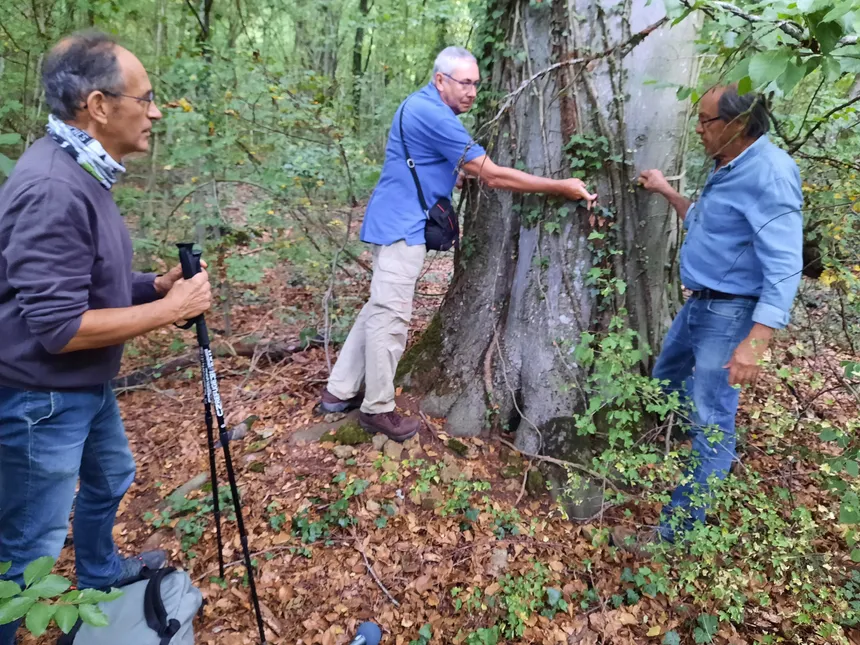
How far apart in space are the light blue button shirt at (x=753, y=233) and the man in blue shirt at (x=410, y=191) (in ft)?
2.15

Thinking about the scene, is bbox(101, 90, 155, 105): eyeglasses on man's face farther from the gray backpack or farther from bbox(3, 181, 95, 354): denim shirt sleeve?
the gray backpack

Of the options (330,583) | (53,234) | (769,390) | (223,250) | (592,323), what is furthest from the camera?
(223,250)

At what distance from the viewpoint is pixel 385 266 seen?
3232 millimetres

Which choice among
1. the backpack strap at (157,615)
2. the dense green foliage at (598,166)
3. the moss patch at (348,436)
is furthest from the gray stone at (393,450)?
the backpack strap at (157,615)

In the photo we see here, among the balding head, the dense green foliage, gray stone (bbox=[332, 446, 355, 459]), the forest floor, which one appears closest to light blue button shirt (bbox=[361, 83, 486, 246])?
the dense green foliage

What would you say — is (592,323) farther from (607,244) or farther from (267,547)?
(267,547)

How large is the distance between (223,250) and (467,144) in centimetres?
359

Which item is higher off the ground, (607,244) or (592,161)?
(592,161)

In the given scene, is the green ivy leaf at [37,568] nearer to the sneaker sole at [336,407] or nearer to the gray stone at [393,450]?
the gray stone at [393,450]

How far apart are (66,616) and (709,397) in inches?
112

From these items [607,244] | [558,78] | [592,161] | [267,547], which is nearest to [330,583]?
[267,547]

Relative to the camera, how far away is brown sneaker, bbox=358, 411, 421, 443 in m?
3.34

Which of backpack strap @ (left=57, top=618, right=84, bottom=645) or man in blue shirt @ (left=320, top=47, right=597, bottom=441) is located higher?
man in blue shirt @ (left=320, top=47, right=597, bottom=441)

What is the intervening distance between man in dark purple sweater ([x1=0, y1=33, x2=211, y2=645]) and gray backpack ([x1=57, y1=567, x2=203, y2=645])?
0.32m
